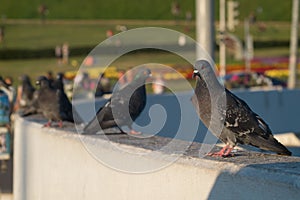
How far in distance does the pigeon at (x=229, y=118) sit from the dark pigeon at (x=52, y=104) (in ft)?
14.4

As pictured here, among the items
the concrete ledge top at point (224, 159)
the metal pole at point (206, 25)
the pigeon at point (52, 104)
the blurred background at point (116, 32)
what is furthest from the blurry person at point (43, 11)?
the concrete ledge top at point (224, 159)

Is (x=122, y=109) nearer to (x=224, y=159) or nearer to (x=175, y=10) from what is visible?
(x=224, y=159)

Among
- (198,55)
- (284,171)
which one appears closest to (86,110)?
(198,55)

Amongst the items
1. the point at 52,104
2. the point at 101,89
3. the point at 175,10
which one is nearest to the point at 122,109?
the point at 52,104

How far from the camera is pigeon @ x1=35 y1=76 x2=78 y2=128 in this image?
44.0 feet

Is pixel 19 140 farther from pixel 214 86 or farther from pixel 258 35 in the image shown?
pixel 258 35

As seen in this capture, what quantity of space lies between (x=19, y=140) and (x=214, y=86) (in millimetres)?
5341

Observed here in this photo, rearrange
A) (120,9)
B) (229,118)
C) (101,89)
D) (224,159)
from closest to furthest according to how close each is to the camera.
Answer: (224,159) < (229,118) < (101,89) < (120,9)

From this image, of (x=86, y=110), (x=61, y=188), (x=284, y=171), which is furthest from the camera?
(x=86, y=110)

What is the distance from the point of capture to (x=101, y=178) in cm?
943

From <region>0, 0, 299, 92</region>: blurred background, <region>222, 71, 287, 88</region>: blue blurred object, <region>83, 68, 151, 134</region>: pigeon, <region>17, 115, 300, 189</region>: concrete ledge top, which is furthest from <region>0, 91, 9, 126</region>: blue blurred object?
<region>0, 0, 299, 92</region>: blurred background

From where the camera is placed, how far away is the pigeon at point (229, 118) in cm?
882

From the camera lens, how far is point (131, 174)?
29.0 feet

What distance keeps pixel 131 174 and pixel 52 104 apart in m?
5.32
